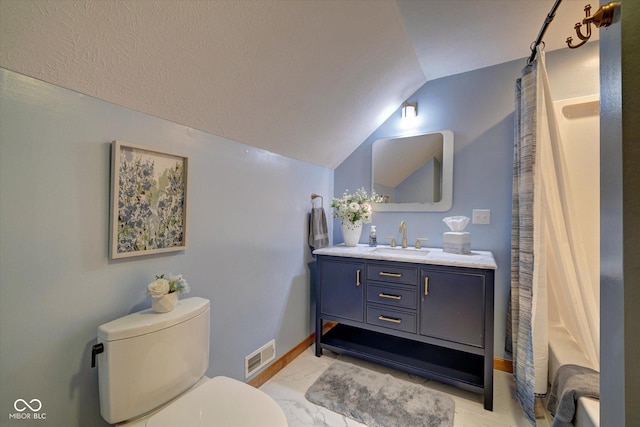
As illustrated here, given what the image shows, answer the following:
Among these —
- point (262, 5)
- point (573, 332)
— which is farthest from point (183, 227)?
point (573, 332)

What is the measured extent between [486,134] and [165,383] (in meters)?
2.59

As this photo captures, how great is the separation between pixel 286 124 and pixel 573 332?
211 centimetres

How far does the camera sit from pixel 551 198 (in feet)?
4.82

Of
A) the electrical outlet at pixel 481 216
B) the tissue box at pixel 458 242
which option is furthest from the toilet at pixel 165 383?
the electrical outlet at pixel 481 216

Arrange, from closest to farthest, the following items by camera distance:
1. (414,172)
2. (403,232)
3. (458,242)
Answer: (458,242) < (403,232) < (414,172)

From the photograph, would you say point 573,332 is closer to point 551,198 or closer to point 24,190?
point 551,198

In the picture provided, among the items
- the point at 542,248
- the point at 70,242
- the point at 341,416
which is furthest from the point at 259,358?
the point at 542,248

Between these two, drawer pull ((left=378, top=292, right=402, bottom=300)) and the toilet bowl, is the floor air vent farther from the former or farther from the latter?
drawer pull ((left=378, top=292, right=402, bottom=300))

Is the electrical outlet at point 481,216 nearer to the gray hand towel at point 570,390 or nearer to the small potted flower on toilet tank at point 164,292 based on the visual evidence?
the gray hand towel at point 570,390

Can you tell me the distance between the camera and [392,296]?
191cm

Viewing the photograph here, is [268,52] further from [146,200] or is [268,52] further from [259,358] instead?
[259,358]

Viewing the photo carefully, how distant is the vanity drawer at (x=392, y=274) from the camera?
1.83 metres

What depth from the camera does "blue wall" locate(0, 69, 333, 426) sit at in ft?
2.86

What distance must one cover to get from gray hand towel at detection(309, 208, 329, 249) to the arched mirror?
1.87 feet
